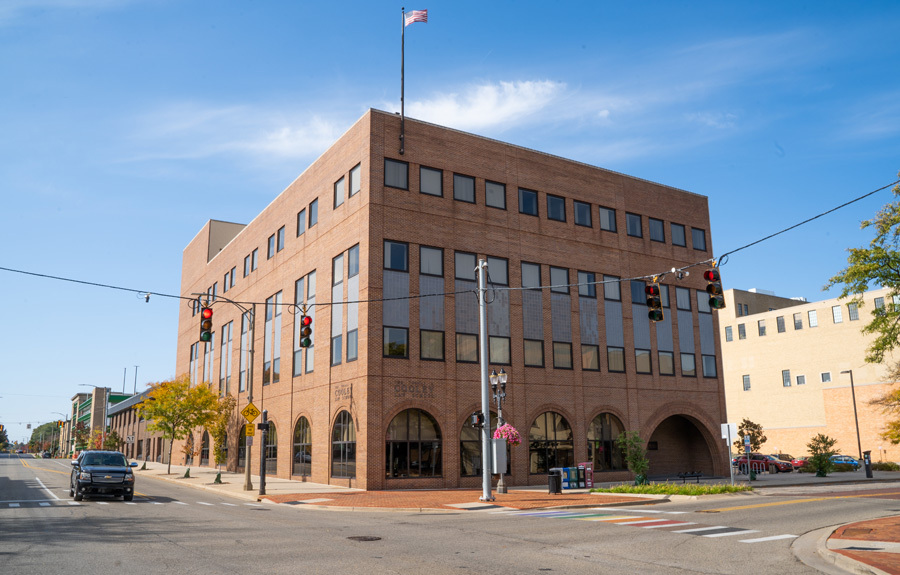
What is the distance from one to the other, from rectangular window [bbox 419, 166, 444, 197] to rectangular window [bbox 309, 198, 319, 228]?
25.9 ft

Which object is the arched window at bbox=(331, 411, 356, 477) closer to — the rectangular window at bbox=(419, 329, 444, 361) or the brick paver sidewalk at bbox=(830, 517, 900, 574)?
the rectangular window at bbox=(419, 329, 444, 361)

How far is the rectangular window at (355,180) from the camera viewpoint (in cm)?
3491

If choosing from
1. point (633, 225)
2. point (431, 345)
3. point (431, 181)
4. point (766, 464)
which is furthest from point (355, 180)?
point (766, 464)

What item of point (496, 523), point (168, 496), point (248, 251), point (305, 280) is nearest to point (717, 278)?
point (496, 523)

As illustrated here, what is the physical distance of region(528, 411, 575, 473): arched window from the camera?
1433 inches

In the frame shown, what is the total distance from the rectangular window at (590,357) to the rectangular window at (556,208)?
7621mm

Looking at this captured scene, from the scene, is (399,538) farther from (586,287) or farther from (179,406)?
(179,406)

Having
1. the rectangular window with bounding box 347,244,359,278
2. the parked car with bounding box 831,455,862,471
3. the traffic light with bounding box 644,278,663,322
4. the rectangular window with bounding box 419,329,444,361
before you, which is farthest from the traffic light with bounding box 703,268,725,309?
the parked car with bounding box 831,455,862,471

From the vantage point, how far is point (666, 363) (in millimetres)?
43000

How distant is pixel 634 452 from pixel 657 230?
596 inches

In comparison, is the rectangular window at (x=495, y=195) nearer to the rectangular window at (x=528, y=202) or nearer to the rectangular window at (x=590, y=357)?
the rectangular window at (x=528, y=202)

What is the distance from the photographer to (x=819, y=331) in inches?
3012

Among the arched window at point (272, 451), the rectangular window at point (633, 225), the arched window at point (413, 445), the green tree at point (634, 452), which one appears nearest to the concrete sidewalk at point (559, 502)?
the arched window at point (272, 451)

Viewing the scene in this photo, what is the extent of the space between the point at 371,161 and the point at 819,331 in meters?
63.3
